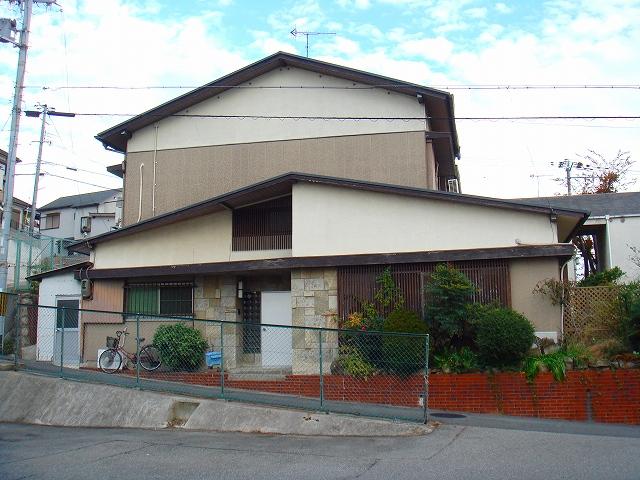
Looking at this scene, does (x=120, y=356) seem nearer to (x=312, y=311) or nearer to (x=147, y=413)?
(x=147, y=413)

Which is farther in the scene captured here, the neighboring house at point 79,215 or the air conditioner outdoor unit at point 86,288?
the neighboring house at point 79,215

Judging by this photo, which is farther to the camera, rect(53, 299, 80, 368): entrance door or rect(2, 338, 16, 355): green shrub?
rect(2, 338, 16, 355): green shrub

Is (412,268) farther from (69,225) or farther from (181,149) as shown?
(69,225)

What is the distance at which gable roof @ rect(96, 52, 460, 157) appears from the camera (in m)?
18.9

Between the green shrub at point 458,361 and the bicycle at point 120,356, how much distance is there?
6.28 meters

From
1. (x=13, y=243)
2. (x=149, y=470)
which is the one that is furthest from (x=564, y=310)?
(x=13, y=243)

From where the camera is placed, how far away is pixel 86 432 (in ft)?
37.3

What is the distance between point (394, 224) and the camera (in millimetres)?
15172

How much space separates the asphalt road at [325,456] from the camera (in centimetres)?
795

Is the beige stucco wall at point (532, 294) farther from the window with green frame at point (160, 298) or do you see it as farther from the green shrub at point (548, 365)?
the window with green frame at point (160, 298)

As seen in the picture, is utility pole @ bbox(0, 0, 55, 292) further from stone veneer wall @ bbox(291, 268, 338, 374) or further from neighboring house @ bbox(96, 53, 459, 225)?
stone veneer wall @ bbox(291, 268, 338, 374)

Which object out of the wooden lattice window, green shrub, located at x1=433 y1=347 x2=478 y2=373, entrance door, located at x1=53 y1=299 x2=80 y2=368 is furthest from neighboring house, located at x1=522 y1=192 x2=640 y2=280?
entrance door, located at x1=53 y1=299 x2=80 y2=368

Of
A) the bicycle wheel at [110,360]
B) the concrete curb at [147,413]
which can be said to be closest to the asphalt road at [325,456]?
the concrete curb at [147,413]

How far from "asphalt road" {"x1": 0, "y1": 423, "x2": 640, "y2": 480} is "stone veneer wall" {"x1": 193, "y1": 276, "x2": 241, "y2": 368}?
5.89m
